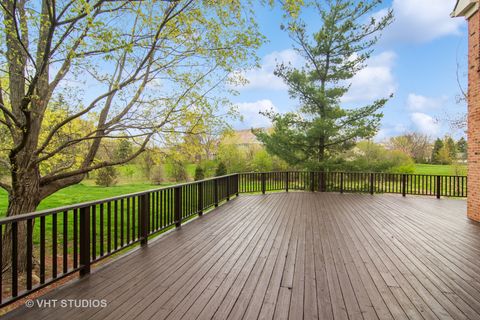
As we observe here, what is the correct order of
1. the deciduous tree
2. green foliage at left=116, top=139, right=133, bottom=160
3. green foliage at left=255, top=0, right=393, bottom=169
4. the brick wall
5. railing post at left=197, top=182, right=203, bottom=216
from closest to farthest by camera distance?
the deciduous tree
the brick wall
railing post at left=197, top=182, right=203, bottom=216
green foliage at left=116, top=139, right=133, bottom=160
green foliage at left=255, top=0, right=393, bottom=169

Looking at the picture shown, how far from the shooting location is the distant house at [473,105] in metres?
5.52

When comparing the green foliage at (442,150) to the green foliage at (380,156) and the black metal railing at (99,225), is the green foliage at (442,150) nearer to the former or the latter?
the green foliage at (380,156)

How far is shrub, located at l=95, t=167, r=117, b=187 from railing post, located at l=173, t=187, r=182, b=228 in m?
12.8

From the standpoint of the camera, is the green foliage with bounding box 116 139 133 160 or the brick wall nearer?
the brick wall

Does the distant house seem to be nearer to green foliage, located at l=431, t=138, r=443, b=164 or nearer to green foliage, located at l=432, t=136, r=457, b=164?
green foliage, located at l=432, t=136, r=457, b=164

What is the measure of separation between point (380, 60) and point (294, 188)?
770cm

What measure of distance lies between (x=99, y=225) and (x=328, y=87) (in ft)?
32.5

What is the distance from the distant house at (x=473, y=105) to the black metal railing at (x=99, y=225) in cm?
323

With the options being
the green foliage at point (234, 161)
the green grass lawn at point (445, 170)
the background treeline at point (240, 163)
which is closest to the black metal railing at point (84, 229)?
the background treeline at point (240, 163)

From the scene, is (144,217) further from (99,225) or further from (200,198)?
(99,225)

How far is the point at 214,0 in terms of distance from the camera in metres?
5.23

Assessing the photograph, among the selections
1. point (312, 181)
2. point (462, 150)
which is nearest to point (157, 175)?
point (312, 181)

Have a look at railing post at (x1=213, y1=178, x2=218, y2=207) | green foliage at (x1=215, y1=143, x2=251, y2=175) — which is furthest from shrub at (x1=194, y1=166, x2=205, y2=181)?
railing post at (x1=213, y1=178, x2=218, y2=207)

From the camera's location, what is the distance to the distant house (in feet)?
18.1
